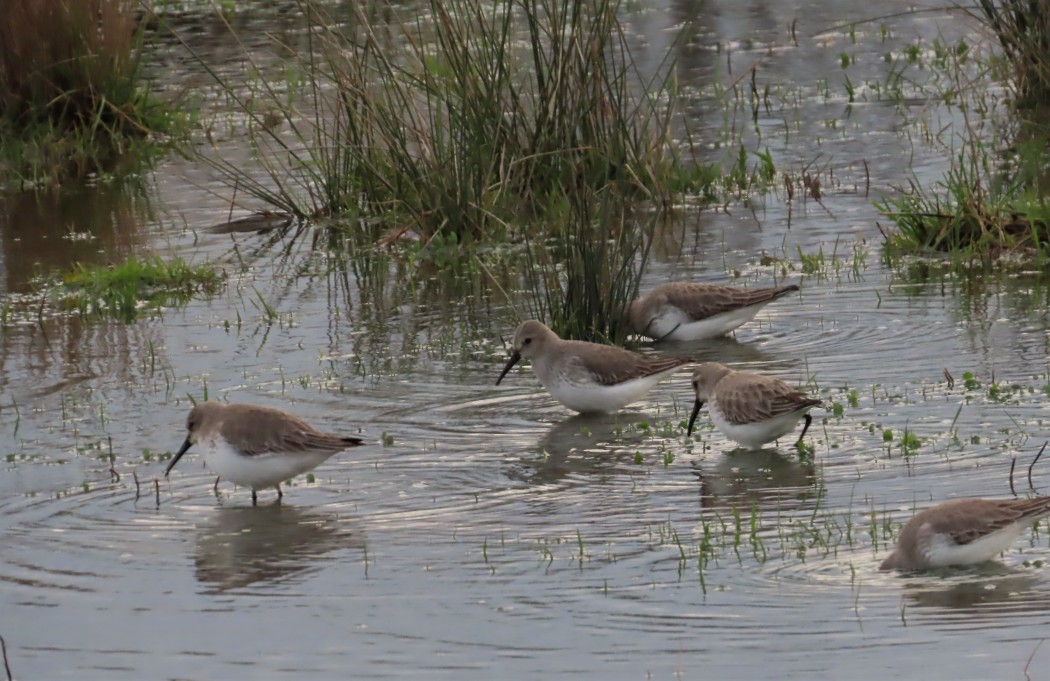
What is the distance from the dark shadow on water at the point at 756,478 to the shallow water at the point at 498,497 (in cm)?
2

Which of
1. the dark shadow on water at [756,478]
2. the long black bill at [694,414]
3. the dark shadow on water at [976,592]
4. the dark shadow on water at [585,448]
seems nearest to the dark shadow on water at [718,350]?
the dark shadow on water at [585,448]

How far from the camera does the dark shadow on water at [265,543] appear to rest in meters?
7.84

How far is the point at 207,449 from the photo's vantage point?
887cm

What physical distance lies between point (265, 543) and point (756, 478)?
8.25 feet

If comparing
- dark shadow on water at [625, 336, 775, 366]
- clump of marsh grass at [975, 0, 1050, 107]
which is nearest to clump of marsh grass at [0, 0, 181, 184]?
dark shadow on water at [625, 336, 775, 366]

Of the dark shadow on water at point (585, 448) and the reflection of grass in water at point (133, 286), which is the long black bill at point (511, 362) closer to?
the dark shadow on water at point (585, 448)

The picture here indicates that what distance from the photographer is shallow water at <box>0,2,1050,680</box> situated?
6754 millimetres

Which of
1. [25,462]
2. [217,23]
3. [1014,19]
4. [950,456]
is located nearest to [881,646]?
[950,456]

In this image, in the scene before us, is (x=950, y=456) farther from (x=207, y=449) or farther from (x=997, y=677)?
(x=207, y=449)

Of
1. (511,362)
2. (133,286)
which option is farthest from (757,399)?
(133,286)

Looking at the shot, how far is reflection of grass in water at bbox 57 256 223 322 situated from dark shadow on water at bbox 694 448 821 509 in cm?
592

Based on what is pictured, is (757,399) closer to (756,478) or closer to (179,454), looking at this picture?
(756,478)

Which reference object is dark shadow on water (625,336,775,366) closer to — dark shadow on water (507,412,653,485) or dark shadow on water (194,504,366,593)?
dark shadow on water (507,412,653,485)

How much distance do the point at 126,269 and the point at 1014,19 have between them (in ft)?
28.7
